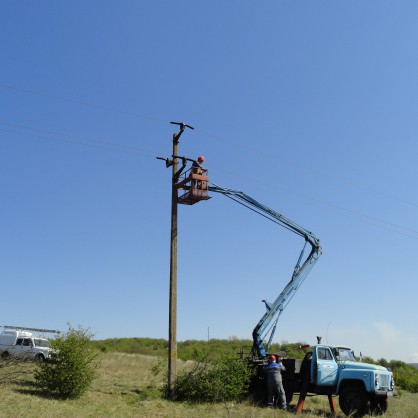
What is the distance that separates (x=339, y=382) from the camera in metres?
17.4

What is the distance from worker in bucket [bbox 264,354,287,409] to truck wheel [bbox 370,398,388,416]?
3.10 meters

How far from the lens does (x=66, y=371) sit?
16406mm

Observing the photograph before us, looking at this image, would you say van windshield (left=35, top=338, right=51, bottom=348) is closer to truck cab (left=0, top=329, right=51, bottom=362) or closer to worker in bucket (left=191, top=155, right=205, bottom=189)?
truck cab (left=0, top=329, right=51, bottom=362)

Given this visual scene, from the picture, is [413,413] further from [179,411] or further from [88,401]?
[88,401]

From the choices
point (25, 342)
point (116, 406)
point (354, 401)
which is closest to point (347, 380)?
point (354, 401)

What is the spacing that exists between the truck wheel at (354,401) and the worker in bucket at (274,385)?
6.95 feet

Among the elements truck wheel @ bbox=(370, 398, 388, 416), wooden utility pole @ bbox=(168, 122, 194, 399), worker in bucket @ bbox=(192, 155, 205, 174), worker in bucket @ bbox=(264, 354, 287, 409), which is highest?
worker in bucket @ bbox=(192, 155, 205, 174)

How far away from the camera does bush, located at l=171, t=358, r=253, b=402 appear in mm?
17281

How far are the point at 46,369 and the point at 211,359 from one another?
241 inches

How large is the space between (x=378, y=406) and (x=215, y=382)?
5.84 metres

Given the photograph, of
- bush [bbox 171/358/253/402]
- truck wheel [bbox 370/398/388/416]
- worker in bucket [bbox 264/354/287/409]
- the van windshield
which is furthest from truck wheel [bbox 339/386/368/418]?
A: the van windshield

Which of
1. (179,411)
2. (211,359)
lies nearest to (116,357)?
(211,359)

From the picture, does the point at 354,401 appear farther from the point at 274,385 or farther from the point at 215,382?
the point at 215,382

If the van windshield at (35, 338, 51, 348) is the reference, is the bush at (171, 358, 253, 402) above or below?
below
